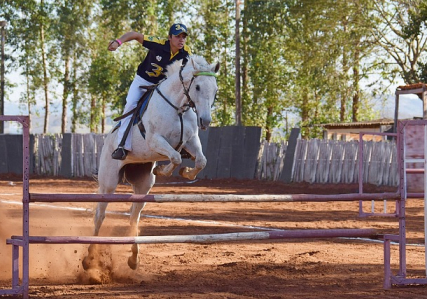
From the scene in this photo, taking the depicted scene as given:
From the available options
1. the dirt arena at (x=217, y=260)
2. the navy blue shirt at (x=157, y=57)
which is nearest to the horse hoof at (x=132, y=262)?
the dirt arena at (x=217, y=260)

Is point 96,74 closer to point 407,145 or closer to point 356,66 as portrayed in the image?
point 356,66

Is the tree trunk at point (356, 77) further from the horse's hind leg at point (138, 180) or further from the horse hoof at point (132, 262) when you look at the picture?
the horse hoof at point (132, 262)

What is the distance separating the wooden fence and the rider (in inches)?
523

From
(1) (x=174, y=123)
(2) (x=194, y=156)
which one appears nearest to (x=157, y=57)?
(1) (x=174, y=123)

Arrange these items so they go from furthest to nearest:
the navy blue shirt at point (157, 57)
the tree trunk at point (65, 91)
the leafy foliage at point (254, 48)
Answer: the tree trunk at point (65, 91)
the leafy foliage at point (254, 48)
the navy blue shirt at point (157, 57)

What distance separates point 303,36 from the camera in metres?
41.4

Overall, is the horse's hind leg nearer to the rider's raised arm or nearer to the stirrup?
the stirrup

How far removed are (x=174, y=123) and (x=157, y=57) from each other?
1069 millimetres

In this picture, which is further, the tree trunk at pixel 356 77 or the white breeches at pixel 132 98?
the tree trunk at pixel 356 77

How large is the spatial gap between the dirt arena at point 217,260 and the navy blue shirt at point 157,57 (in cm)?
233

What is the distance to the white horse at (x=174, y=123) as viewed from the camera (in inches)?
283

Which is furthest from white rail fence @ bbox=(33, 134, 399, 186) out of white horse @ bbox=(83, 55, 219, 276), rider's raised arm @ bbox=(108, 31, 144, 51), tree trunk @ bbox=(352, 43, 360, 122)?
rider's raised arm @ bbox=(108, 31, 144, 51)

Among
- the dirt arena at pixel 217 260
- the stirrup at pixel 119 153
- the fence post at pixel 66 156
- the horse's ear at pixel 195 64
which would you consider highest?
the horse's ear at pixel 195 64

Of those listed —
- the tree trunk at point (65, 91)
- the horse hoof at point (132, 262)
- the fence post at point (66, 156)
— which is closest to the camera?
the horse hoof at point (132, 262)
